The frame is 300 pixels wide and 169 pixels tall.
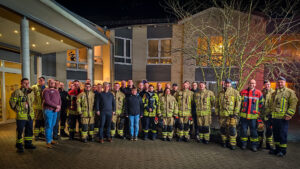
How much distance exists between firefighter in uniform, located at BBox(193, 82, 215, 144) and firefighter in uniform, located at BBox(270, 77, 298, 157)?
183 cm

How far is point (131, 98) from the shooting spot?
6.51 meters

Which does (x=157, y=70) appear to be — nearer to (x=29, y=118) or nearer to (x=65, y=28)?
(x=65, y=28)

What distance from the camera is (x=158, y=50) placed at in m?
16.4

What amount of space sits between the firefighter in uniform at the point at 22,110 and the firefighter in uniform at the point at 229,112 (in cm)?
597

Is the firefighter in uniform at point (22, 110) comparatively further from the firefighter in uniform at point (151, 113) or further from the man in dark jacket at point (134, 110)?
the firefighter in uniform at point (151, 113)

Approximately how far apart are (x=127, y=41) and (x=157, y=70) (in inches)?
153

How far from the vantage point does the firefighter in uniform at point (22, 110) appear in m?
5.16

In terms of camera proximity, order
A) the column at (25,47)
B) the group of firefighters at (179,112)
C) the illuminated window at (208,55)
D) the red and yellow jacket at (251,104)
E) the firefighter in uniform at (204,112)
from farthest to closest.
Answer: the illuminated window at (208,55)
the column at (25,47)
the firefighter in uniform at (204,112)
the red and yellow jacket at (251,104)
the group of firefighters at (179,112)

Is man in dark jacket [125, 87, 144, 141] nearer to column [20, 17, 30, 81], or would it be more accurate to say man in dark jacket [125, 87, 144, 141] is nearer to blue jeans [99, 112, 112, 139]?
blue jeans [99, 112, 112, 139]

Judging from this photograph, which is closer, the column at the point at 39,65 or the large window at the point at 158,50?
the column at the point at 39,65

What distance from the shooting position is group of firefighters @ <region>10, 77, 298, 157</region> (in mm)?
5219

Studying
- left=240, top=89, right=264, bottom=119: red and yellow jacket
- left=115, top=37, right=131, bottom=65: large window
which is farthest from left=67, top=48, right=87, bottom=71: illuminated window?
left=240, top=89, right=264, bottom=119: red and yellow jacket

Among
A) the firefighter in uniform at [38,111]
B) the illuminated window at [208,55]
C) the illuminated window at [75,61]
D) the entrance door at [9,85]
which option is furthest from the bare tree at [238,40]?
the illuminated window at [75,61]

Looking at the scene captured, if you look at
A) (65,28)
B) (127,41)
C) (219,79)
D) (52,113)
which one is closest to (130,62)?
(127,41)
